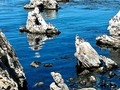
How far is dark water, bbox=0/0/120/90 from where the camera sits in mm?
70312

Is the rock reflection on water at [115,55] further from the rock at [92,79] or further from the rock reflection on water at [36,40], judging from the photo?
the rock reflection on water at [36,40]

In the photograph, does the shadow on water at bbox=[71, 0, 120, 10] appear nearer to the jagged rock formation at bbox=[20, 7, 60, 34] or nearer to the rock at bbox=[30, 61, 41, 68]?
the jagged rock formation at bbox=[20, 7, 60, 34]

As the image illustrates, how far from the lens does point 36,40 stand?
97.4 meters

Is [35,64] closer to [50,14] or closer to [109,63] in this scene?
[109,63]

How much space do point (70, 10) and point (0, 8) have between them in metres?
33.7

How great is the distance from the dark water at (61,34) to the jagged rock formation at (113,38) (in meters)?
2.20

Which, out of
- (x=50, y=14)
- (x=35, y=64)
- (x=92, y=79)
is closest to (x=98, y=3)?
(x=50, y=14)

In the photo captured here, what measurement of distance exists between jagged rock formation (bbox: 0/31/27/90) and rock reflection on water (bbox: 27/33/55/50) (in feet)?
98.7

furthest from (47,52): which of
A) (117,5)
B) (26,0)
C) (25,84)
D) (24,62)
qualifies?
(26,0)

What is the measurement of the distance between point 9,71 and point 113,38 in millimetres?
39618

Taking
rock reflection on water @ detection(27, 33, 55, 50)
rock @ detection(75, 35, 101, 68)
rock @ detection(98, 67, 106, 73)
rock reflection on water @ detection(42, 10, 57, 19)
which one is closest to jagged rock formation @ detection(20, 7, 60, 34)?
rock reflection on water @ detection(27, 33, 55, 50)

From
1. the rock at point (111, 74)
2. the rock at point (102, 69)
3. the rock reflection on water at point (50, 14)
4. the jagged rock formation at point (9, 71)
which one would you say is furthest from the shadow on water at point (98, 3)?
the jagged rock formation at point (9, 71)

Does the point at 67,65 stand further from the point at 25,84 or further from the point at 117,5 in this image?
the point at 117,5

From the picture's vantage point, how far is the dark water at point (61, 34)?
70.3m
